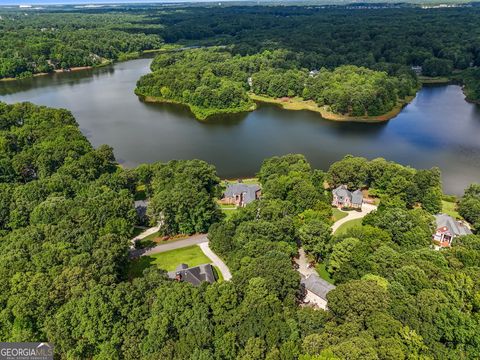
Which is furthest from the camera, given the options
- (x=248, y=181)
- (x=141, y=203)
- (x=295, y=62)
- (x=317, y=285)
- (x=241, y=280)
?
(x=295, y=62)

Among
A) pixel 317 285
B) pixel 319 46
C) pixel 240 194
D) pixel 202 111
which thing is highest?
pixel 319 46

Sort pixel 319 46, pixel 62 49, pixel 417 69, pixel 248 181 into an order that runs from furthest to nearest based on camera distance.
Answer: pixel 62 49, pixel 319 46, pixel 417 69, pixel 248 181

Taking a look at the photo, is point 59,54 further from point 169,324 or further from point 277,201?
point 169,324

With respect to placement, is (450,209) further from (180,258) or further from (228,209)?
(180,258)

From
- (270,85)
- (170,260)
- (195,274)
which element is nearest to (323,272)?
(195,274)

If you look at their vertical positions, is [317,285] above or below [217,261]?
above

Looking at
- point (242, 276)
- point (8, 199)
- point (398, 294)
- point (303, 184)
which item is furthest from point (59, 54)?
point (398, 294)

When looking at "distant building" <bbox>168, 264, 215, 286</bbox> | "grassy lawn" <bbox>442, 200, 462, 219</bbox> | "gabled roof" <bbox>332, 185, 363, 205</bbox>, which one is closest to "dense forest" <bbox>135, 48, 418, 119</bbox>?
"grassy lawn" <bbox>442, 200, 462, 219</bbox>

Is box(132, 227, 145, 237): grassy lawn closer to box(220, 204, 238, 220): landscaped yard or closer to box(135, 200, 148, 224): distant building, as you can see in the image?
box(135, 200, 148, 224): distant building
